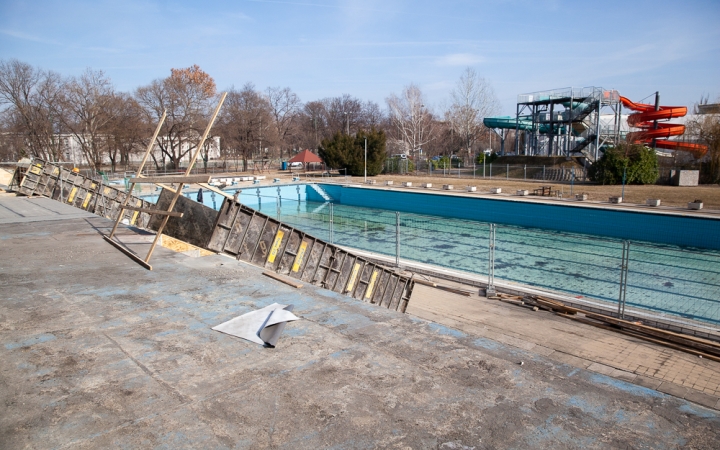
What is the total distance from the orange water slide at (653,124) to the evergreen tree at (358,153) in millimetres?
22234

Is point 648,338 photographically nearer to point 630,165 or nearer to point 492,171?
point 630,165

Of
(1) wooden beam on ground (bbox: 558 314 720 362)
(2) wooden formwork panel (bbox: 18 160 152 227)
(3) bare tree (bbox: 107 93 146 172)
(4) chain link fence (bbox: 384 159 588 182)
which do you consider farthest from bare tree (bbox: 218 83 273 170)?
(1) wooden beam on ground (bbox: 558 314 720 362)

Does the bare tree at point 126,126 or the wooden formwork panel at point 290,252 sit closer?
the wooden formwork panel at point 290,252

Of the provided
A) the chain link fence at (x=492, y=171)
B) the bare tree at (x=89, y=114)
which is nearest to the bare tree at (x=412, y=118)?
the chain link fence at (x=492, y=171)

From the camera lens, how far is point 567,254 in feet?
43.3

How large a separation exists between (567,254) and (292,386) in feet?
36.1

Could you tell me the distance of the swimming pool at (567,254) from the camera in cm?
1026

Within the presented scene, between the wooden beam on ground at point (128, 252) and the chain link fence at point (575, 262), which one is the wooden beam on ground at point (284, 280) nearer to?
the wooden beam on ground at point (128, 252)

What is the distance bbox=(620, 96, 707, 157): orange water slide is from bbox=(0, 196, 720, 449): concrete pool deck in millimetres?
42472

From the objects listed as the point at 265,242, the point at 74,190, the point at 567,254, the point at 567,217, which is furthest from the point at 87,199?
the point at 567,217

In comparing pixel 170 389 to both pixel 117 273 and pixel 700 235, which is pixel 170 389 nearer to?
pixel 117 273

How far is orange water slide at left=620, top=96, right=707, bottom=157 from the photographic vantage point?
138 feet

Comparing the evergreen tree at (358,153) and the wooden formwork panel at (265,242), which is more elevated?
the evergreen tree at (358,153)

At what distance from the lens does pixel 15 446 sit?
337 centimetres
